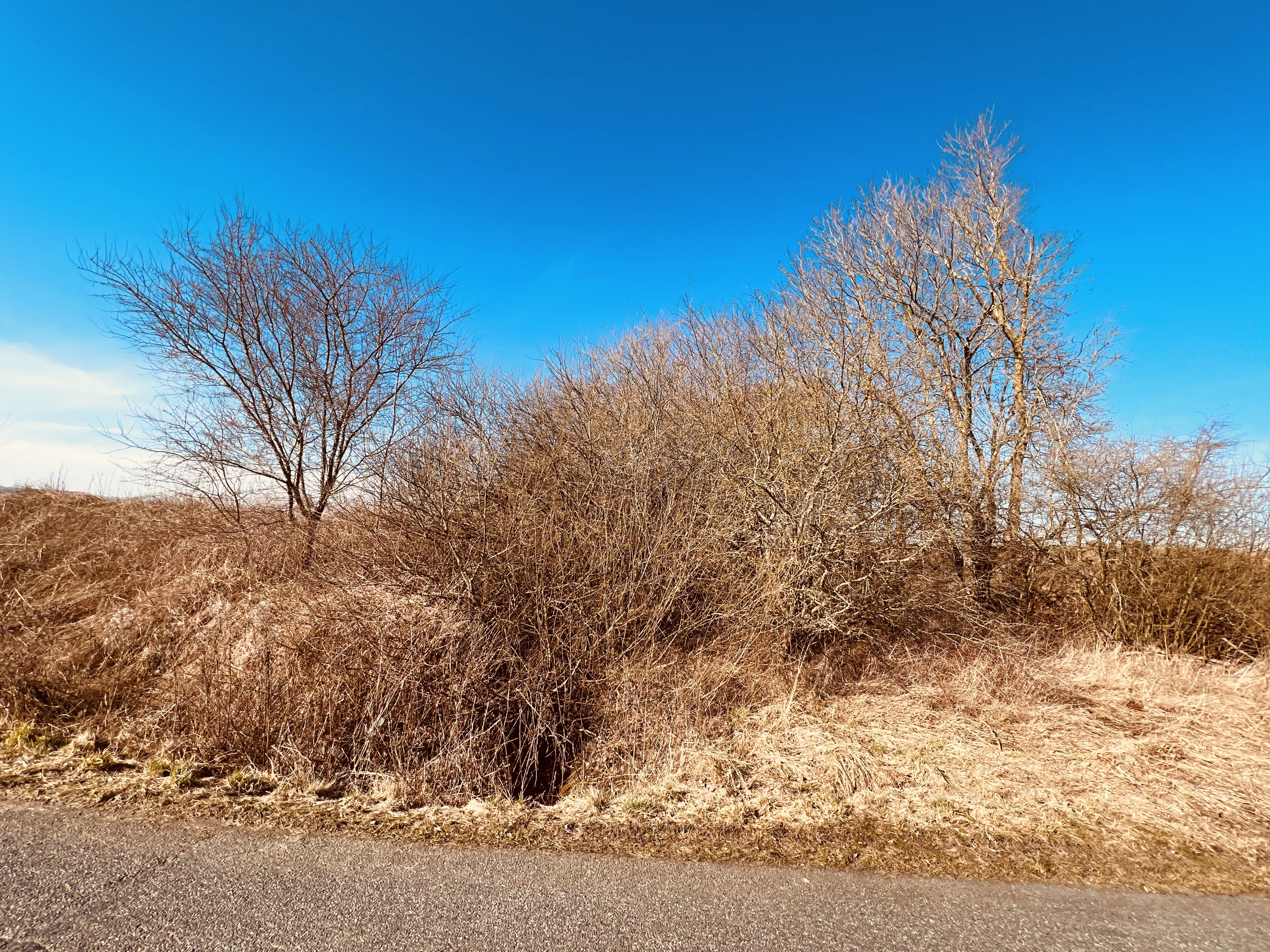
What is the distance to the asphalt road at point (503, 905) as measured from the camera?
2.54 metres

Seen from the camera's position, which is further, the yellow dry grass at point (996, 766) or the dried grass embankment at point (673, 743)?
the yellow dry grass at point (996, 766)

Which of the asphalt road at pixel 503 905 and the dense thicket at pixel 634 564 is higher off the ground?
the dense thicket at pixel 634 564

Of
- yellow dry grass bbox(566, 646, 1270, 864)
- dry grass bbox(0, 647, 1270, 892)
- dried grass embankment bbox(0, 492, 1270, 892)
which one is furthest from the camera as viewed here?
yellow dry grass bbox(566, 646, 1270, 864)

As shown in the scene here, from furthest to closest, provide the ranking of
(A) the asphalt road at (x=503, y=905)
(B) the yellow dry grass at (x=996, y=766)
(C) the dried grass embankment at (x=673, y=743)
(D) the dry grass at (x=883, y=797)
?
(B) the yellow dry grass at (x=996, y=766) < (C) the dried grass embankment at (x=673, y=743) < (D) the dry grass at (x=883, y=797) < (A) the asphalt road at (x=503, y=905)

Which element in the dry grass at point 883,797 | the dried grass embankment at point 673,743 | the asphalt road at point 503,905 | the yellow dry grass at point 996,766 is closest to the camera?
the asphalt road at point 503,905

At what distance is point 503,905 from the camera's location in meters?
2.76

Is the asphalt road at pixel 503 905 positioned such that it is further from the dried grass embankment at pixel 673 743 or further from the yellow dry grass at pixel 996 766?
the yellow dry grass at pixel 996 766

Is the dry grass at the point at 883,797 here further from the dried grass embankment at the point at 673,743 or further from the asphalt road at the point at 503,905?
the asphalt road at the point at 503,905

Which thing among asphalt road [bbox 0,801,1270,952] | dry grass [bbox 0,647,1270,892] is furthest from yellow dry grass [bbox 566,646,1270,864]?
asphalt road [bbox 0,801,1270,952]

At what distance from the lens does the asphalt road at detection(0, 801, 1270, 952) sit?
254 cm

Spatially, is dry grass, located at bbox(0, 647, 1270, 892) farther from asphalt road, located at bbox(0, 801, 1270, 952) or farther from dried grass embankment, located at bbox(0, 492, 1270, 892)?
asphalt road, located at bbox(0, 801, 1270, 952)

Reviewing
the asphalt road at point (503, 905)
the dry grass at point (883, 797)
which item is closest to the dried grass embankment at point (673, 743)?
the dry grass at point (883, 797)

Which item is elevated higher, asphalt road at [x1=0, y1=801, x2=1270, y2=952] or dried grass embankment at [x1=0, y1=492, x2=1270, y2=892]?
dried grass embankment at [x1=0, y1=492, x2=1270, y2=892]

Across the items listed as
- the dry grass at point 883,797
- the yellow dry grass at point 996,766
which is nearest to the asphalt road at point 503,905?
the dry grass at point 883,797
